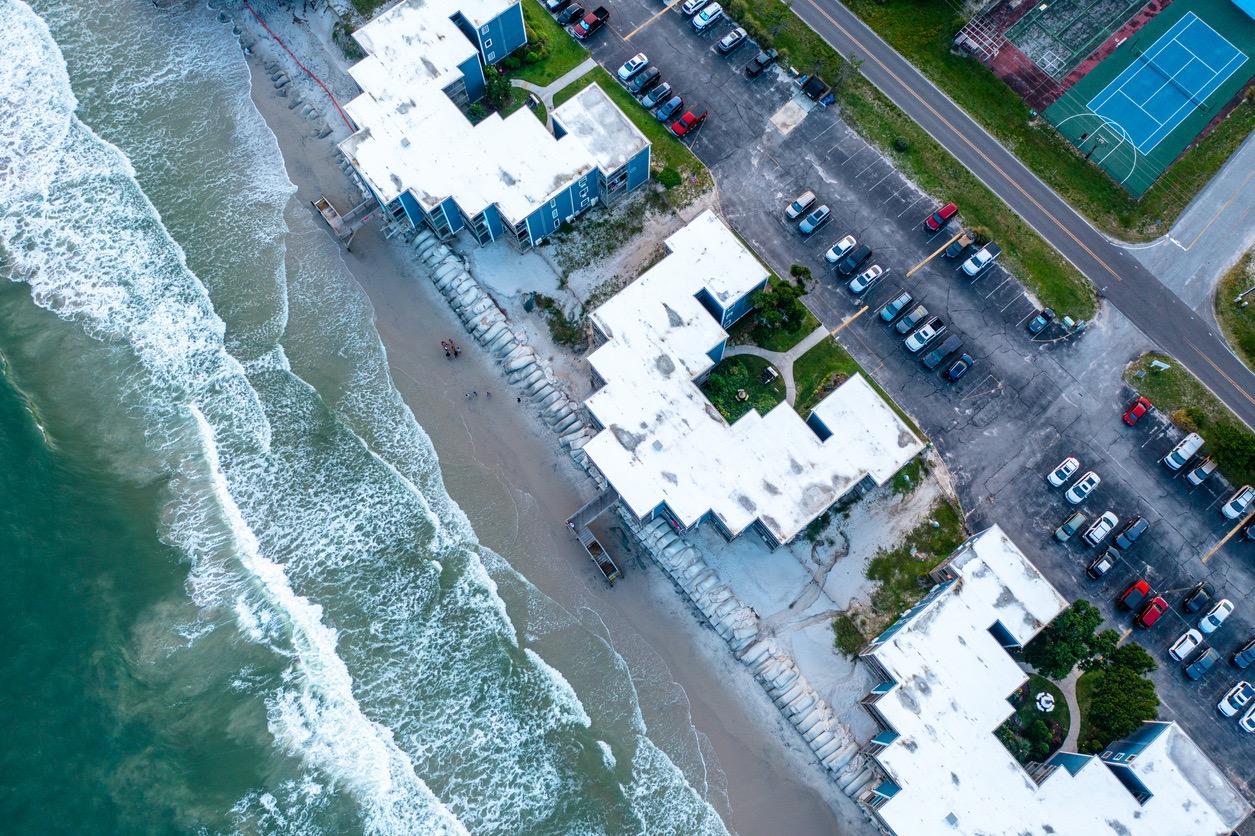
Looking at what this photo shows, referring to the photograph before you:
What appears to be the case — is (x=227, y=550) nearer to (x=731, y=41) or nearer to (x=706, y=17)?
(x=731, y=41)

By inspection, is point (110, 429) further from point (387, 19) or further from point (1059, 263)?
point (1059, 263)

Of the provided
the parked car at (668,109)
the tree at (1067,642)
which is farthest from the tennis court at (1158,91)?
the tree at (1067,642)

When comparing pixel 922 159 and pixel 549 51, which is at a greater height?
pixel 549 51

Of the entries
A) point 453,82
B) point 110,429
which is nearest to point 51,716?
point 110,429

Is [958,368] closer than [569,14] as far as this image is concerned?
Yes

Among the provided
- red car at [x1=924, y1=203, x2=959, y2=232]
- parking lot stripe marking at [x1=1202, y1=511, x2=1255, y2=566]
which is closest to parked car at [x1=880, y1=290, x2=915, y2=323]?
red car at [x1=924, y1=203, x2=959, y2=232]

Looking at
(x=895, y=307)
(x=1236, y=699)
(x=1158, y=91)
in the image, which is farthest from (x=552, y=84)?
(x=1236, y=699)
